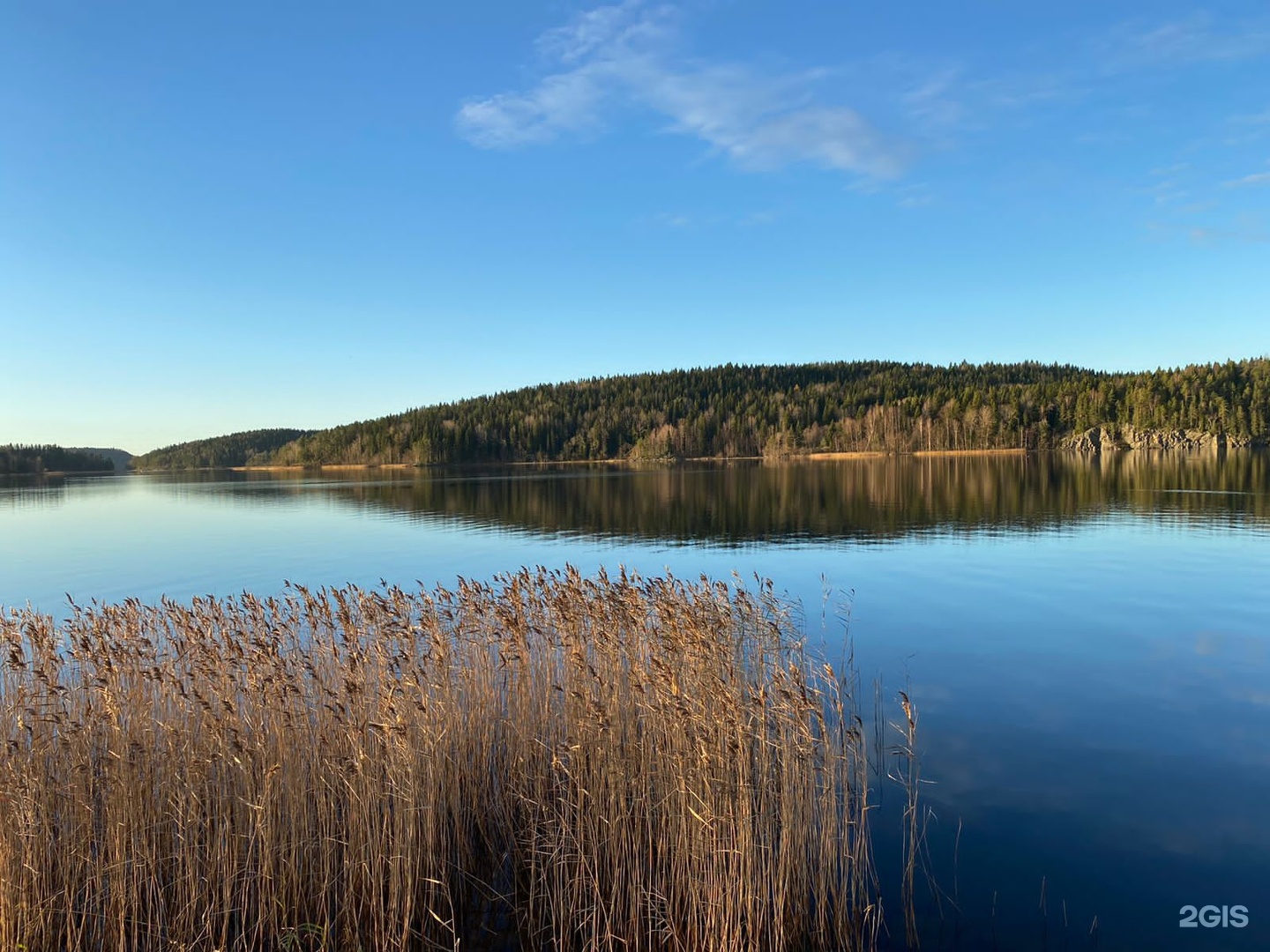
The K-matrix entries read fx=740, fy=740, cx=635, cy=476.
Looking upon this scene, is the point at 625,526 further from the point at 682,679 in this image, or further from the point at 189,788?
the point at 189,788

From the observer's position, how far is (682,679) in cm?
1223

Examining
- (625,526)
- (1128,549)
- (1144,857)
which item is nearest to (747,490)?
(625,526)

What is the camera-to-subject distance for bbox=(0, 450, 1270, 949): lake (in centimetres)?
938

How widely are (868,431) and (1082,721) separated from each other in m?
182

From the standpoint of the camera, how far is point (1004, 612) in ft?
74.8

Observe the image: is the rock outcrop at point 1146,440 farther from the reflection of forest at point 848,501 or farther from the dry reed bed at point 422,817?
the dry reed bed at point 422,817

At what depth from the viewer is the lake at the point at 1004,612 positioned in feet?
30.8

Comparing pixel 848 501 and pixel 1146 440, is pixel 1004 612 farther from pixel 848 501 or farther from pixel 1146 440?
pixel 1146 440

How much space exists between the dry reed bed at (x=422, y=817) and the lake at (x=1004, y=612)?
2282mm

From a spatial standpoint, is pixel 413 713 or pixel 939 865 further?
pixel 413 713
